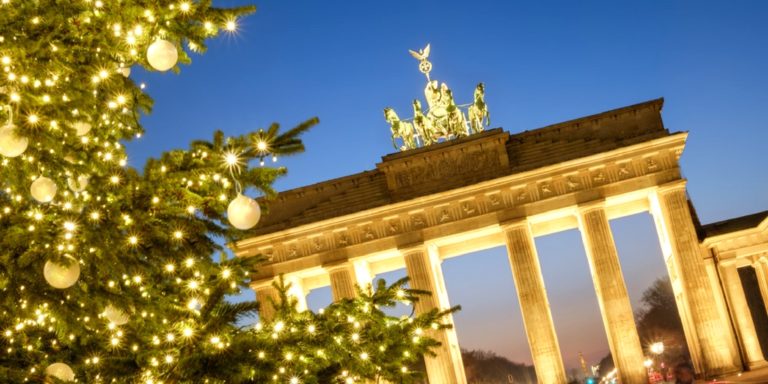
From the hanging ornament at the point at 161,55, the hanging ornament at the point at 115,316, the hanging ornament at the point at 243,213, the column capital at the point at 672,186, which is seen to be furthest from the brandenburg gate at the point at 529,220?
the hanging ornament at the point at 161,55

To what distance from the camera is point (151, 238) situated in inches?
282

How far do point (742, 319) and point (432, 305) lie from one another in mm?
15138

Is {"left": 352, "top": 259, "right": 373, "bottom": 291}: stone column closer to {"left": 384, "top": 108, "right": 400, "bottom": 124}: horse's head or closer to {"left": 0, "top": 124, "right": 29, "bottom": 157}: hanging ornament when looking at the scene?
{"left": 384, "top": 108, "right": 400, "bottom": 124}: horse's head

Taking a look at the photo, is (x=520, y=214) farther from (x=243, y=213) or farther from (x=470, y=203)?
(x=243, y=213)

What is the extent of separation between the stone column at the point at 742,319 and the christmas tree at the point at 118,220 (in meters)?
36.1

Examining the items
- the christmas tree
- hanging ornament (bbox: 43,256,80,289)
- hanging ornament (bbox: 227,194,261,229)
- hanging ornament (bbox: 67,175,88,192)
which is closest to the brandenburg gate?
the christmas tree

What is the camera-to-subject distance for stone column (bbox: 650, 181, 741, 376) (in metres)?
37.2

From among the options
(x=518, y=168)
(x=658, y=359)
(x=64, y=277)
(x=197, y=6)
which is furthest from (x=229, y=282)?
(x=658, y=359)

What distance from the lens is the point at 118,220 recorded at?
6891mm

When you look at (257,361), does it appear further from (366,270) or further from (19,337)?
(366,270)

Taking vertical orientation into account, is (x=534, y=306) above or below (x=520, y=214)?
below

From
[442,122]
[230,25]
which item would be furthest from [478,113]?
[230,25]

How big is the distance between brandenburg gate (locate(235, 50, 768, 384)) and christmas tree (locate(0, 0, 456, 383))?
104 feet

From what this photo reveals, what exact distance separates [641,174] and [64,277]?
121 ft
